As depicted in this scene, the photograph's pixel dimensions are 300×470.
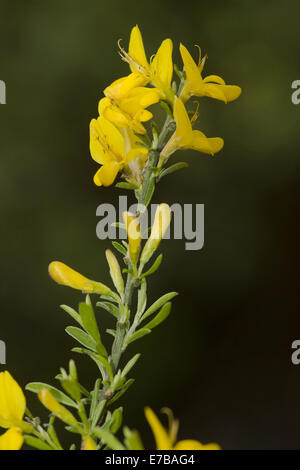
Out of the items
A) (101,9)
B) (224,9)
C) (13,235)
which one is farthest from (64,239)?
(224,9)

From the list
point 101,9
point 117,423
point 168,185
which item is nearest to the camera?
point 117,423

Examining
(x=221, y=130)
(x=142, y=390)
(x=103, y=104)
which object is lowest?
(x=142, y=390)

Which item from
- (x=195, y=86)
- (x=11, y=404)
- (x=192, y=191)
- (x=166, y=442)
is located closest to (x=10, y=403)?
(x=11, y=404)

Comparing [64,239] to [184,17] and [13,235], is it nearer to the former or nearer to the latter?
[13,235]

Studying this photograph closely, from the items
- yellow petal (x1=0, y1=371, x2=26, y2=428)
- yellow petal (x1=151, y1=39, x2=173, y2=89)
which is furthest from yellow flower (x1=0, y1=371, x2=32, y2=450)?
yellow petal (x1=151, y1=39, x2=173, y2=89)

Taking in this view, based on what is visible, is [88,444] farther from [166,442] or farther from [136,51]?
[136,51]

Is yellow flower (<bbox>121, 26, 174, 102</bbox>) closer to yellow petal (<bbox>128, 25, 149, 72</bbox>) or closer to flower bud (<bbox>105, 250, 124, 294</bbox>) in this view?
yellow petal (<bbox>128, 25, 149, 72</bbox>)

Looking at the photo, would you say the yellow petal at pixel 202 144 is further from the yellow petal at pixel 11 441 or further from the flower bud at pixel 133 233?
Answer: the yellow petal at pixel 11 441
